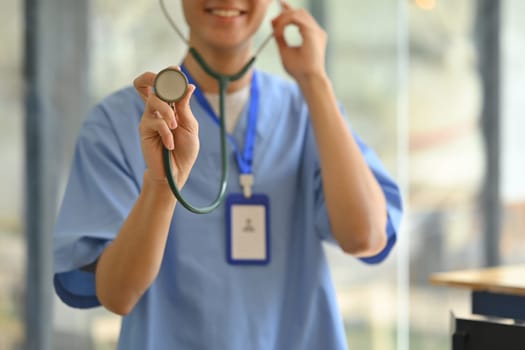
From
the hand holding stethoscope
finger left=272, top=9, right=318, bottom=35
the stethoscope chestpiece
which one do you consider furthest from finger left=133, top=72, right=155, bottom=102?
finger left=272, top=9, right=318, bottom=35

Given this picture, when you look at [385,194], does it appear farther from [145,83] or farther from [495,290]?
[145,83]

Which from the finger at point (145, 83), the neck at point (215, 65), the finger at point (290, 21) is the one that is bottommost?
the finger at point (145, 83)

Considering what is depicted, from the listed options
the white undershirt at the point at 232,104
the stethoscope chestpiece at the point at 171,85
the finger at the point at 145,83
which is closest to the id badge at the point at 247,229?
the white undershirt at the point at 232,104

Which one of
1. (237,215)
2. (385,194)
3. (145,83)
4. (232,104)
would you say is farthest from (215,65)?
(145,83)

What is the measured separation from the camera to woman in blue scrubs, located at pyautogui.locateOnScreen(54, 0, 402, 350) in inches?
56.0

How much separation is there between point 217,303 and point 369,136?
2.25 m

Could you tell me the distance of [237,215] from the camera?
1.48 m

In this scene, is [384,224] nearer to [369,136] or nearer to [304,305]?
[304,305]

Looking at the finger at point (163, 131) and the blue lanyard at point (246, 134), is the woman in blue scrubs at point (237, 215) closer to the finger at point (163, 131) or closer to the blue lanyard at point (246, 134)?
the blue lanyard at point (246, 134)

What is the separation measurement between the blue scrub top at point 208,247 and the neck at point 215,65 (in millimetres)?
44

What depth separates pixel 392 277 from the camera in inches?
145

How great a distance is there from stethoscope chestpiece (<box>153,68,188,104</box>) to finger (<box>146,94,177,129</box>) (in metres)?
0.02

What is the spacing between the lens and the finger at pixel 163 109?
935 mm

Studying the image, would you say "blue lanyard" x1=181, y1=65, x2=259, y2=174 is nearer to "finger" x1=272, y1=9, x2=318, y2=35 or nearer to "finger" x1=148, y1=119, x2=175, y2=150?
"finger" x1=272, y1=9, x2=318, y2=35
